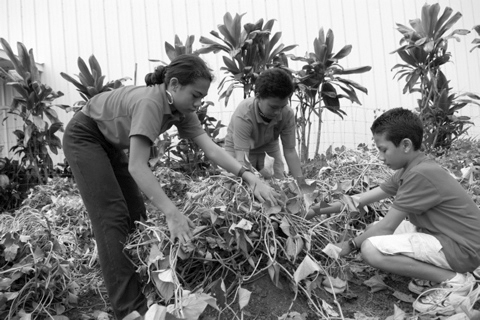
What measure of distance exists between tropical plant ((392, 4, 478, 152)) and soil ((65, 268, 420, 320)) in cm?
386

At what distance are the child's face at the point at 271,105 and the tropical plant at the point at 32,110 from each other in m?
3.39

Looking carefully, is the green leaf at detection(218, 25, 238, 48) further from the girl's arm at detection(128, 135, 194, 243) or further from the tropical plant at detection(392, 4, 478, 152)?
the girl's arm at detection(128, 135, 194, 243)

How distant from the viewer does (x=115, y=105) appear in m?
2.02

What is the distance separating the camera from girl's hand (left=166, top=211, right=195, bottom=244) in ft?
5.73

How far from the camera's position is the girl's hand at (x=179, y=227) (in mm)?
1746

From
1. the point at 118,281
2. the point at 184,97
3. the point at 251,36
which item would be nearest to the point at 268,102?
the point at 184,97

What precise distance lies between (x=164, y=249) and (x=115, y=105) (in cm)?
69

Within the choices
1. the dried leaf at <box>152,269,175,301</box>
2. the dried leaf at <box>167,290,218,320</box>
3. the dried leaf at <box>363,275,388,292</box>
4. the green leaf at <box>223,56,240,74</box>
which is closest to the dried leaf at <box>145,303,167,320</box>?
the dried leaf at <box>167,290,218,320</box>

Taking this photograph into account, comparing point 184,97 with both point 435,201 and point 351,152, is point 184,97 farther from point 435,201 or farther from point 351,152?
point 351,152

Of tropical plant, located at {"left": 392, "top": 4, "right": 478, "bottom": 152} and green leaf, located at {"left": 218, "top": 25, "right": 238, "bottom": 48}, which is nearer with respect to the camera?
green leaf, located at {"left": 218, "top": 25, "right": 238, "bottom": 48}

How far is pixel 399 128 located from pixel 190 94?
0.93 m

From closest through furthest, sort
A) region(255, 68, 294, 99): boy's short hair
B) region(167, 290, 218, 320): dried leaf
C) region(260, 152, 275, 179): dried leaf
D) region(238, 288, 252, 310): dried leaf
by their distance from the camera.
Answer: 1. region(167, 290, 218, 320): dried leaf
2. region(238, 288, 252, 310): dried leaf
3. region(260, 152, 275, 179): dried leaf
4. region(255, 68, 294, 99): boy's short hair

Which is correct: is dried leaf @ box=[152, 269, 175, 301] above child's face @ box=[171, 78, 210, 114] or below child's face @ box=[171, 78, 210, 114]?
below

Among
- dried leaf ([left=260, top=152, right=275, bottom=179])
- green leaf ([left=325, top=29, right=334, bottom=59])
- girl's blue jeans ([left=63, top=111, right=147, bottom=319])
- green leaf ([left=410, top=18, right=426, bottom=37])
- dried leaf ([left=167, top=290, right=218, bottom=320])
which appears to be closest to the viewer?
dried leaf ([left=167, top=290, right=218, bottom=320])
